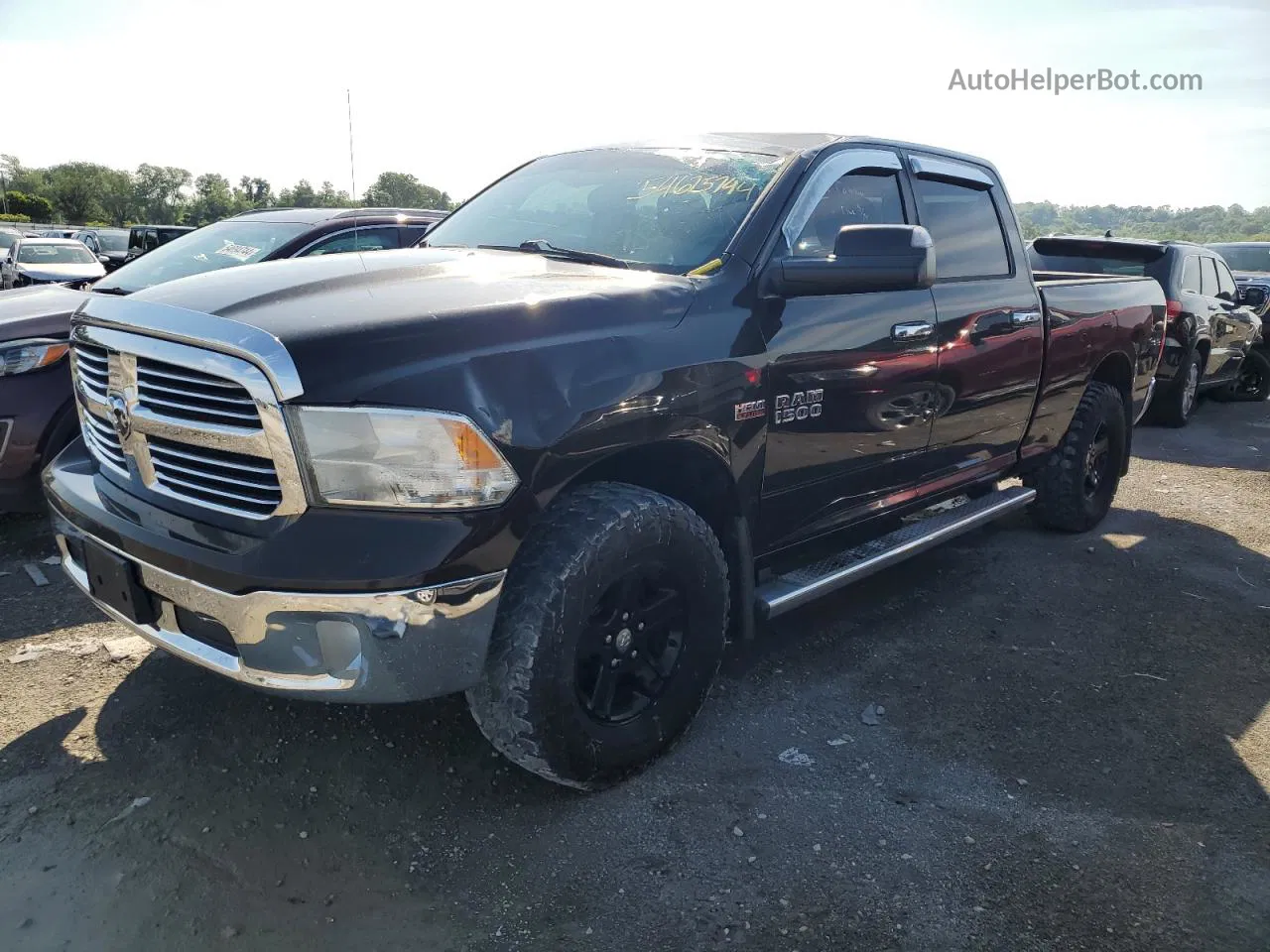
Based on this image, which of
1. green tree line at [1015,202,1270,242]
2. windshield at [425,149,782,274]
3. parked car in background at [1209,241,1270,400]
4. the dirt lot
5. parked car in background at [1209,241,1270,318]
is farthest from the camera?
green tree line at [1015,202,1270,242]

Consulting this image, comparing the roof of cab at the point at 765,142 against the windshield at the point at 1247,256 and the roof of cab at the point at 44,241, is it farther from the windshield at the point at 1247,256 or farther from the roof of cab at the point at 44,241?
the roof of cab at the point at 44,241

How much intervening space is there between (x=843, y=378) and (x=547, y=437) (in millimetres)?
1301

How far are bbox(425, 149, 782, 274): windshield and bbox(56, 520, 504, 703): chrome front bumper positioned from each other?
1.33m

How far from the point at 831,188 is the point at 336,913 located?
8.95 feet

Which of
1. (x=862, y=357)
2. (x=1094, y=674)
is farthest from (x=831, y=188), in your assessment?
(x=1094, y=674)

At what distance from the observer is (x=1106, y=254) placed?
8.62 m

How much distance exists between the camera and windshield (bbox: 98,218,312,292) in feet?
18.0

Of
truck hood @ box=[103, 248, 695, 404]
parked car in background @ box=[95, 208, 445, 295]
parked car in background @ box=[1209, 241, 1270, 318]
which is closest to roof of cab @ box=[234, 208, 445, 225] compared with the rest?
parked car in background @ box=[95, 208, 445, 295]

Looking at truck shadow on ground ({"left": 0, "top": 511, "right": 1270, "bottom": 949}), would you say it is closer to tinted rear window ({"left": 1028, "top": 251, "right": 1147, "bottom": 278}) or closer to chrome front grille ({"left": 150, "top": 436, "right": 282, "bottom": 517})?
chrome front grille ({"left": 150, "top": 436, "right": 282, "bottom": 517})

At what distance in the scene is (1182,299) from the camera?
29.1 ft

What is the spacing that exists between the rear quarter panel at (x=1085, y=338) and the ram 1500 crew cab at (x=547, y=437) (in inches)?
37.1

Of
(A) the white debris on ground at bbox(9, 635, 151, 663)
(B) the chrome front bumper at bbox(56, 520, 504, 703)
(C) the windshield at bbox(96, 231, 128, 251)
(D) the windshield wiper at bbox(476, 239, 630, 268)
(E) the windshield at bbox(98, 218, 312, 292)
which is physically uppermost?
(C) the windshield at bbox(96, 231, 128, 251)

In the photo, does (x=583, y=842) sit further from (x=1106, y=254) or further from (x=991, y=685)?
(x=1106, y=254)

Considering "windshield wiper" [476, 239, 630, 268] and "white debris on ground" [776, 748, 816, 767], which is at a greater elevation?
"windshield wiper" [476, 239, 630, 268]
